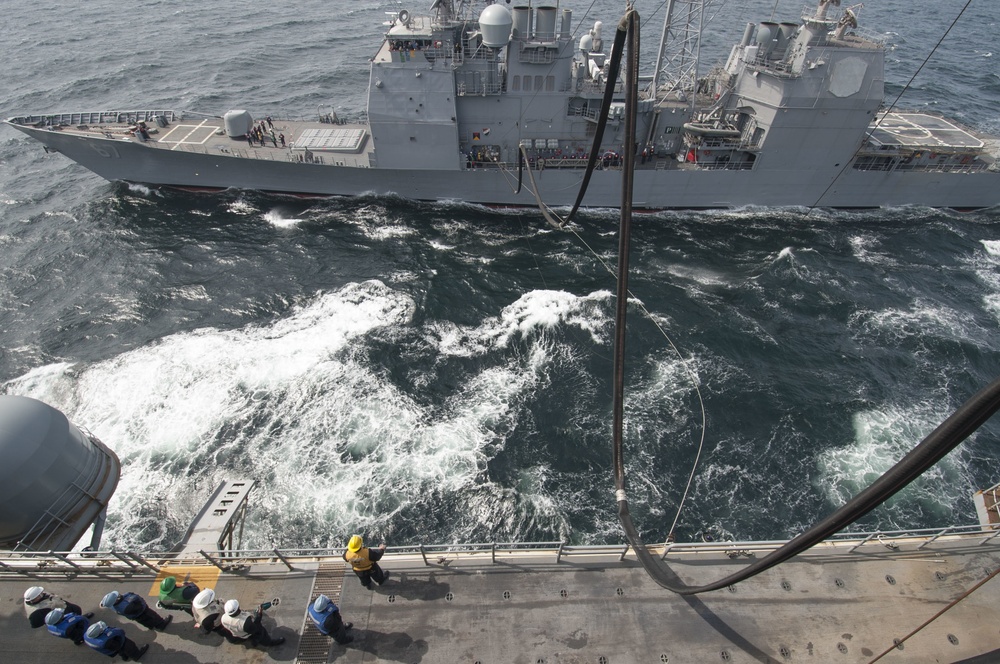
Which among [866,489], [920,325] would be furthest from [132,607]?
[920,325]

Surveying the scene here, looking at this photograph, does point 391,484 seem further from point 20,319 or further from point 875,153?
point 875,153

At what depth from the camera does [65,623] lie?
7832mm

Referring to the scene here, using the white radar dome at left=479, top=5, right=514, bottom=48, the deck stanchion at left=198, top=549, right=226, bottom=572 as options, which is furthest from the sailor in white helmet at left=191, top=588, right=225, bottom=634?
the white radar dome at left=479, top=5, right=514, bottom=48

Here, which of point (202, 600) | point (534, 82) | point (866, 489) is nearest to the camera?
point (866, 489)

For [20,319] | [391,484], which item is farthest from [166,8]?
[391,484]

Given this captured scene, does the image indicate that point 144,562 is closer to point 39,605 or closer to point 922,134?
point 39,605

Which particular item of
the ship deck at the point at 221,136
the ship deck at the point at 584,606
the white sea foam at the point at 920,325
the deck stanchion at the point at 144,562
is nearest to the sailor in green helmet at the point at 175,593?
the ship deck at the point at 584,606

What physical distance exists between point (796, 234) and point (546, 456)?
2223cm

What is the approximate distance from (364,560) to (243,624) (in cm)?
198

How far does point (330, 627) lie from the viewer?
26.1 feet

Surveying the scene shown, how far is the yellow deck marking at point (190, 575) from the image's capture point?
30.4 feet

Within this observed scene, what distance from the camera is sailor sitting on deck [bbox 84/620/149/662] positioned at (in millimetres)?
7637

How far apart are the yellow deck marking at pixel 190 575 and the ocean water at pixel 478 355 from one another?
16.0 ft

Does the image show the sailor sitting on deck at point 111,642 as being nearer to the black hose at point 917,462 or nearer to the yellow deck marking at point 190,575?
the yellow deck marking at point 190,575
